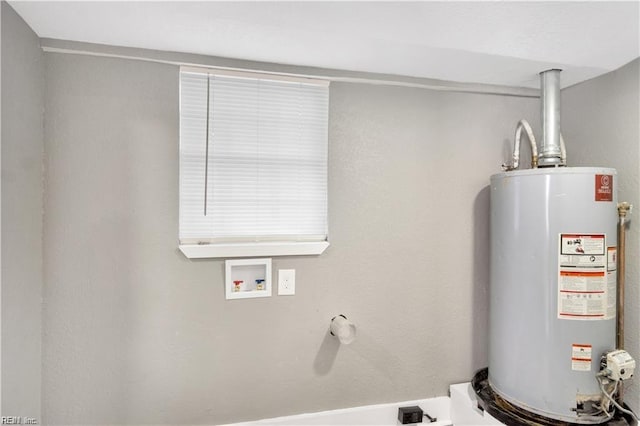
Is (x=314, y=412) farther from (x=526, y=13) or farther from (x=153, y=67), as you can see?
(x=526, y=13)

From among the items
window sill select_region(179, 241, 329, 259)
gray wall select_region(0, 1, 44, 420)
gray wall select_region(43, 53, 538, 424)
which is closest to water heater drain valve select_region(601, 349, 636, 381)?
gray wall select_region(43, 53, 538, 424)

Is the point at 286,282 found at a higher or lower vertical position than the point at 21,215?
lower

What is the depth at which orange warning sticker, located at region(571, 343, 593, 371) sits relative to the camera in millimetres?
1576

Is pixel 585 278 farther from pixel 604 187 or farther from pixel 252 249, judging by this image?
pixel 252 249

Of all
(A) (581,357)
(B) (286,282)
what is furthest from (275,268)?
(A) (581,357)

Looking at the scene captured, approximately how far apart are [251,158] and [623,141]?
1.75 m

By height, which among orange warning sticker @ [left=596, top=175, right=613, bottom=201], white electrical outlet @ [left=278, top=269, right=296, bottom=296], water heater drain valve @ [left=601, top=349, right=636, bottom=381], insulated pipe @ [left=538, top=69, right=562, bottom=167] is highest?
insulated pipe @ [left=538, top=69, right=562, bottom=167]

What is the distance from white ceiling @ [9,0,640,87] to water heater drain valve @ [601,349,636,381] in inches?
50.4

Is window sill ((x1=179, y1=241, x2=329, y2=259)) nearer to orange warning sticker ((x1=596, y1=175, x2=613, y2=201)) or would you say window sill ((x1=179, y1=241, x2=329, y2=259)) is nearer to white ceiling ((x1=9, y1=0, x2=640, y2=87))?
white ceiling ((x1=9, y1=0, x2=640, y2=87))

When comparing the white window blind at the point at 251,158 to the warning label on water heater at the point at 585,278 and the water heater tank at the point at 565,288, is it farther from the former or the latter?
the warning label on water heater at the point at 585,278

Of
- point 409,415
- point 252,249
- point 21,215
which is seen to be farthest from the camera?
point 409,415

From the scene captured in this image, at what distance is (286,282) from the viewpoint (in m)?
1.85

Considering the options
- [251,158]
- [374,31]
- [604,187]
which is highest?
[374,31]

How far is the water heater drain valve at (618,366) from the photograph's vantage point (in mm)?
1522
